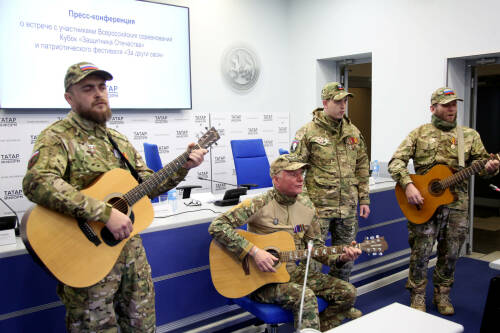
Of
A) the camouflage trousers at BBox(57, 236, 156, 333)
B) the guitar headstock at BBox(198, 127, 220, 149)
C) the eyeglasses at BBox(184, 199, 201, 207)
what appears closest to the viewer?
the camouflage trousers at BBox(57, 236, 156, 333)

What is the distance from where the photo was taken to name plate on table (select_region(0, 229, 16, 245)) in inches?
78.6

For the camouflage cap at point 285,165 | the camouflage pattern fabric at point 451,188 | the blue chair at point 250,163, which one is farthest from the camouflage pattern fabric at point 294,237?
the blue chair at point 250,163

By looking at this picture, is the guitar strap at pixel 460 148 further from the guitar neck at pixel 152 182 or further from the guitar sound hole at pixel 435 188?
the guitar neck at pixel 152 182

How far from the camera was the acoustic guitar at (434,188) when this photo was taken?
9.16ft

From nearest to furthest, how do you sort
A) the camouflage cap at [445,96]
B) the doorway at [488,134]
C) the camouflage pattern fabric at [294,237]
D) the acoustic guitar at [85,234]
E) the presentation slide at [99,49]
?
the acoustic guitar at [85,234]
the camouflage pattern fabric at [294,237]
the camouflage cap at [445,96]
the presentation slide at [99,49]
the doorway at [488,134]

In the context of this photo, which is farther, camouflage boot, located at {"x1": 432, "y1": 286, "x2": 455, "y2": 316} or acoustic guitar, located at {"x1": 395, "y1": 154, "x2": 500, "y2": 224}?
camouflage boot, located at {"x1": 432, "y1": 286, "x2": 455, "y2": 316}

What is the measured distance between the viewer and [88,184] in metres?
1.71

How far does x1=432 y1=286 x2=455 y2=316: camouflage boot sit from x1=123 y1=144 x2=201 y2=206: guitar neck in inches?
89.4

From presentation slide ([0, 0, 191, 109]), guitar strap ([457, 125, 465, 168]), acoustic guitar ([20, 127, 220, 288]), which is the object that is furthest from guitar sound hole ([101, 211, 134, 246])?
presentation slide ([0, 0, 191, 109])

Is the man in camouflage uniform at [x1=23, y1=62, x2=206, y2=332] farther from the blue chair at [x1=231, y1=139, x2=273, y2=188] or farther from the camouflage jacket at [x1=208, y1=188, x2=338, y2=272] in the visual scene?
the blue chair at [x1=231, y1=139, x2=273, y2=188]

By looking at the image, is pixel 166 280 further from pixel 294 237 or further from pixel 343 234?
pixel 343 234

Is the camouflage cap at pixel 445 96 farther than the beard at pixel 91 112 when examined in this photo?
Yes

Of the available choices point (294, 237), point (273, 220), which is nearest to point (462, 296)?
point (294, 237)

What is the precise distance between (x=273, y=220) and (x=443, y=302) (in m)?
1.69
